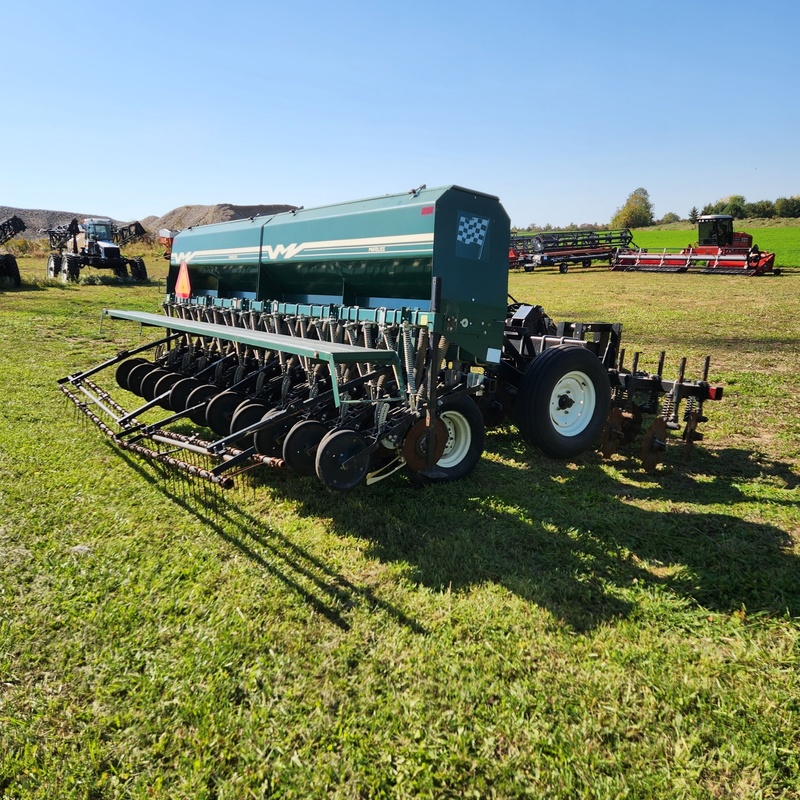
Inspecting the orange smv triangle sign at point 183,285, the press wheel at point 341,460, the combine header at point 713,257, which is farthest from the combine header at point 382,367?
the combine header at point 713,257

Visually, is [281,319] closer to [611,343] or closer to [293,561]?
[293,561]

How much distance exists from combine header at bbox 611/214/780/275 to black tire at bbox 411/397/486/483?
78.7ft

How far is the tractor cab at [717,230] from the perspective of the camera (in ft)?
88.3

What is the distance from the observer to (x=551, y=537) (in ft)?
14.0

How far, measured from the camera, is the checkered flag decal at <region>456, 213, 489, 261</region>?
15.4 feet

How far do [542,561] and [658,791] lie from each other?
1.70 meters

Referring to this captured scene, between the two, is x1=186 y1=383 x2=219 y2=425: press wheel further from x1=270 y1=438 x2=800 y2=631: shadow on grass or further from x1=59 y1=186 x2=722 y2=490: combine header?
x1=270 y1=438 x2=800 y2=631: shadow on grass

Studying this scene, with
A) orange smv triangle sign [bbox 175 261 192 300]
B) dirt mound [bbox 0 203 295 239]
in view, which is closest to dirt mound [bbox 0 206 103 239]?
dirt mound [bbox 0 203 295 239]

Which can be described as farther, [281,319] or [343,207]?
[281,319]

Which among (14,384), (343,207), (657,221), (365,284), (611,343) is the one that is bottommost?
(14,384)

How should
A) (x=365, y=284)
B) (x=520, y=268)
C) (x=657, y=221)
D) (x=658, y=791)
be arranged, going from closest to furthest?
(x=658, y=791)
(x=365, y=284)
(x=520, y=268)
(x=657, y=221)

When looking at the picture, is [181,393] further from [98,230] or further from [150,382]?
[98,230]

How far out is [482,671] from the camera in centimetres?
290

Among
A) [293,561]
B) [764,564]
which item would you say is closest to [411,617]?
[293,561]
